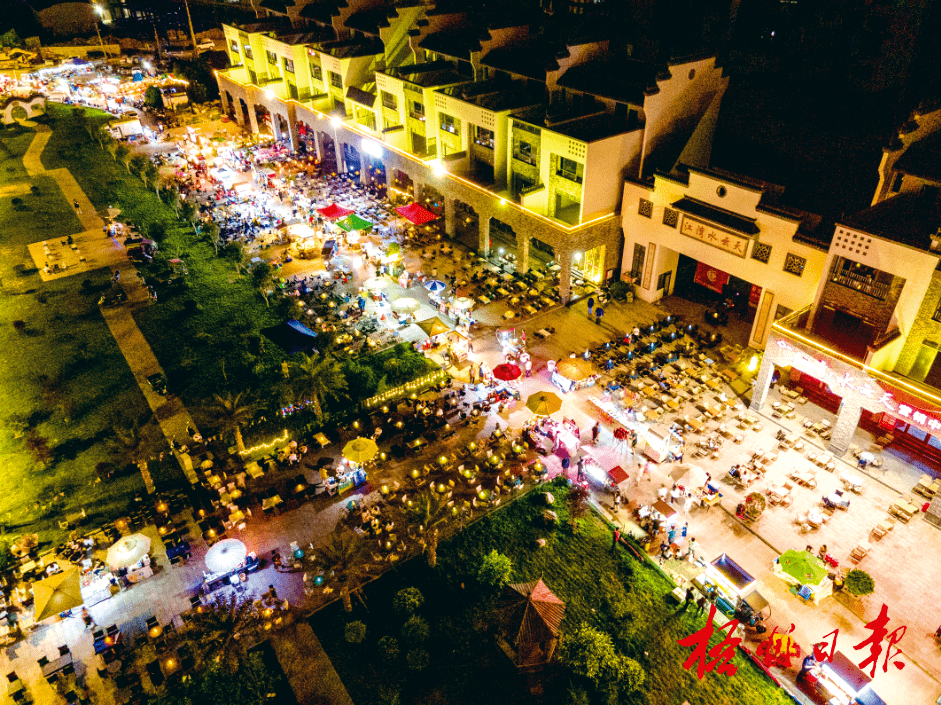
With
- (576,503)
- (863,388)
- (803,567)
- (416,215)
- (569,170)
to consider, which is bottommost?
(576,503)

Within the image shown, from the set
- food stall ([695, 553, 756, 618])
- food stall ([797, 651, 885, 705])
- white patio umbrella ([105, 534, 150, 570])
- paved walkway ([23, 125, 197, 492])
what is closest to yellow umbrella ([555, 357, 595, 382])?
food stall ([695, 553, 756, 618])

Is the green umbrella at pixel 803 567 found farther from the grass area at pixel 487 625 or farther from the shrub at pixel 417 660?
the shrub at pixel 417 660

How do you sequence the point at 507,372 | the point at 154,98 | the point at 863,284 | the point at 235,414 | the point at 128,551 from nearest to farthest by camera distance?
the point at 128,551, the point at 863,284, the point at 235,414, the point at 507,372, the point at 154,98

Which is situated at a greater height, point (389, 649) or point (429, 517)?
point (429, 517)

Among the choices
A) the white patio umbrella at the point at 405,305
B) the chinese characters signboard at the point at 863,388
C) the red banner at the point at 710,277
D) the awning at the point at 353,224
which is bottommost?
the white patio umbrella at the point at 405,305

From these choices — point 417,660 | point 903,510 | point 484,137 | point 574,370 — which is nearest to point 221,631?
point 417,660

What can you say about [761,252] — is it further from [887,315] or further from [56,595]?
[56,595]

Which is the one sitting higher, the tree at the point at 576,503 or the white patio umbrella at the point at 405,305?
the white patio umbrella at the point at 405,305

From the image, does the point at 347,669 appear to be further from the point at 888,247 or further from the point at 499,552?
the point at 888,247

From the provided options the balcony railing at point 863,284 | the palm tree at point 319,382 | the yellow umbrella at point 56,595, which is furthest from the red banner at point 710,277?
the yellow umbrella at point 56,595
